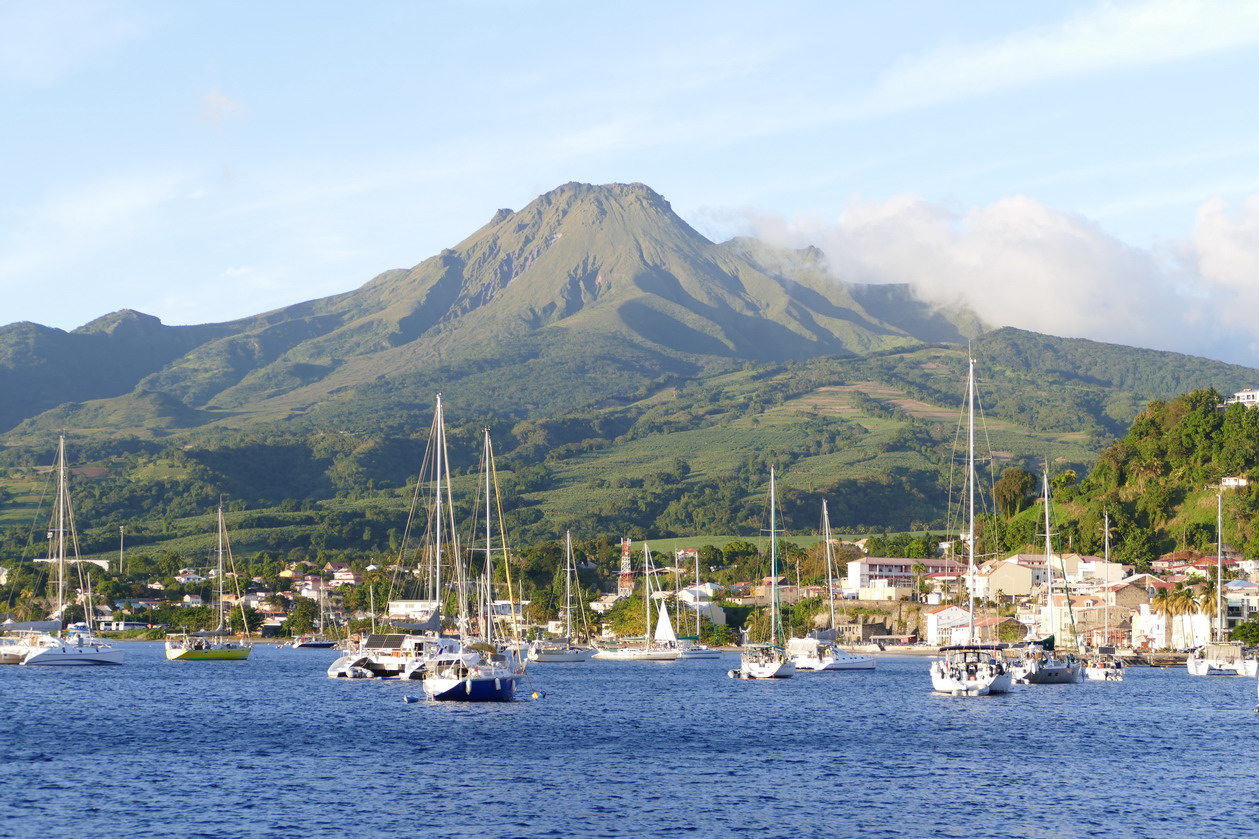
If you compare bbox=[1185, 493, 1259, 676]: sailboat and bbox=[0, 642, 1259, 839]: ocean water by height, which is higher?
bbox=[0, 642, 1259, 839]: ocean water

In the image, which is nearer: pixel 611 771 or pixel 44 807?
pixel 44 807

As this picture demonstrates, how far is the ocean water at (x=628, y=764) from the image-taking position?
35969 millimetres

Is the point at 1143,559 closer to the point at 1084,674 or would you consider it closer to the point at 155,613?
the point at 1084,674

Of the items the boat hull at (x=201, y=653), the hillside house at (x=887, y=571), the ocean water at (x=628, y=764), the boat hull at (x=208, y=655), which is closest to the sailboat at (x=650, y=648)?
the boat hull at (x=208, y=655)

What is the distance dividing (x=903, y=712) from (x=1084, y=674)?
84.9 feet

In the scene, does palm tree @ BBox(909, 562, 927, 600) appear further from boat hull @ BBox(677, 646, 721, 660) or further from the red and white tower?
the red and white tower

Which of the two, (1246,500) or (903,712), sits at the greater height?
(1246,500)

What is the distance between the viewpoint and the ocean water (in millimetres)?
35969

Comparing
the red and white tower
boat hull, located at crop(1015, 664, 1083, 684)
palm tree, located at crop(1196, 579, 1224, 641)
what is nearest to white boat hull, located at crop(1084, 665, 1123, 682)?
boat hull, located at crop(1015, 664, 1083, 684)

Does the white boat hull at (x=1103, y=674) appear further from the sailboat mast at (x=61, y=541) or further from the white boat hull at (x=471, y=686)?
the sailboat mast at (x=61, y=541)

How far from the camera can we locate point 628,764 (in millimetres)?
46562

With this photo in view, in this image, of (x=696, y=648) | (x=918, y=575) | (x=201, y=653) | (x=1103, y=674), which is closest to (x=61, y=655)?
(x=201, y=653)

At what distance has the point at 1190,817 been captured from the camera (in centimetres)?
3669

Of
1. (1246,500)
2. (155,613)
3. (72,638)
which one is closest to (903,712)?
(72,638)
